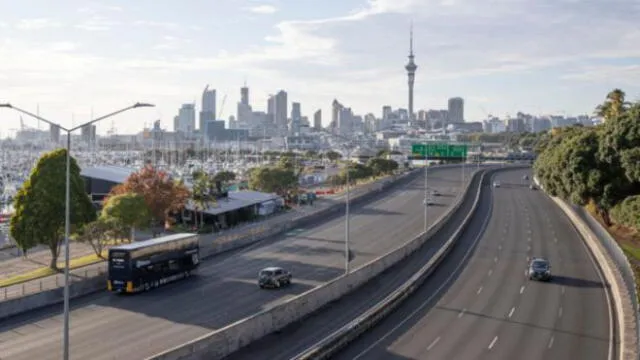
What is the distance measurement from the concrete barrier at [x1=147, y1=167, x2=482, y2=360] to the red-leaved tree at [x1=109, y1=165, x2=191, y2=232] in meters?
26.1

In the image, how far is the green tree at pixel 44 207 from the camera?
43.3m

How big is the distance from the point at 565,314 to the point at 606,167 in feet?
101

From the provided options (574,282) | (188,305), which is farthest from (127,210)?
(574,282)

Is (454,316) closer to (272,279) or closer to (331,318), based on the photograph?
(331,318)

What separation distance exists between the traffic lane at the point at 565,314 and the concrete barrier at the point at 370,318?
5.85 metres

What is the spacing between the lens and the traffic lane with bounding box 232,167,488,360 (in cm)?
2633

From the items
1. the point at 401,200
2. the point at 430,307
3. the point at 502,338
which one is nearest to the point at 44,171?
the point at 430,307

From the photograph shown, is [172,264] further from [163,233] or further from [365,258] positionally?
[163,233]

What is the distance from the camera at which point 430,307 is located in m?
35.0

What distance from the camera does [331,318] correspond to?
105ft

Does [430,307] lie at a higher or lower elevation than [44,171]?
lower

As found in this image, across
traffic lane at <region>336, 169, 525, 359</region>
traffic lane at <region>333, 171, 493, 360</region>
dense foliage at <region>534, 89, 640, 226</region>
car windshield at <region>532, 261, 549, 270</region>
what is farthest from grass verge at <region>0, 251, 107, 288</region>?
dense foliage at <region>534, 89, 640, 226</region>

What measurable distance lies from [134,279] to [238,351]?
14648 millimetres

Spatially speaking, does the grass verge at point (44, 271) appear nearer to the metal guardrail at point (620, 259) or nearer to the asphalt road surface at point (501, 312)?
the asphalt road surface at point (501, 312)
